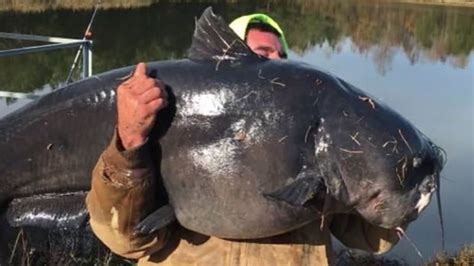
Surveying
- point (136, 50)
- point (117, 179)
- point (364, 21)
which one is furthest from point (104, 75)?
point (364, 21)

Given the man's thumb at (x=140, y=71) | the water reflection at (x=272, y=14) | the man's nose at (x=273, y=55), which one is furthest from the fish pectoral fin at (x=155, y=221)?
the water reflection at (x=272, y=14)

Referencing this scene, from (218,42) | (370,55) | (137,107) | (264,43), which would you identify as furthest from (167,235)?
(370,55)

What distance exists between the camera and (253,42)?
281cm

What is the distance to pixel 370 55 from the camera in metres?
21.4

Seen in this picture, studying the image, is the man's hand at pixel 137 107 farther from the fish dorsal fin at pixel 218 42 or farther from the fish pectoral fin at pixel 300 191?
the fish pectoral fin at pixel 300 191

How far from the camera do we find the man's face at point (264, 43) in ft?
9.13

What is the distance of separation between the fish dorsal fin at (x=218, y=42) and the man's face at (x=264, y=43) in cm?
24

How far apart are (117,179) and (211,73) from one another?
1.64 feet

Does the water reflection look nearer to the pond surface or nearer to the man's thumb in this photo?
the pond surface

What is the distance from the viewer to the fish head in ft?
7.82

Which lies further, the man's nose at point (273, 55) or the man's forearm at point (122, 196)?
the man's nose at point (273, 55)

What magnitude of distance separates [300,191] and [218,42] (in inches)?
23.5

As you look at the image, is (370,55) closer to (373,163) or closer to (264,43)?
(264,43)

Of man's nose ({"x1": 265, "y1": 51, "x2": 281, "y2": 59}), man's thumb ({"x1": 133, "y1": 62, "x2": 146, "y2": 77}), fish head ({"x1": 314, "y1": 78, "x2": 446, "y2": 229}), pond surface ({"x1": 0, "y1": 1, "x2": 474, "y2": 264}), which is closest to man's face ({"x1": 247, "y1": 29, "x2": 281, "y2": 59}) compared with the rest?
man's nose ({"x1": 265, "y1": 51, "x2": 281, "y2": 59})
